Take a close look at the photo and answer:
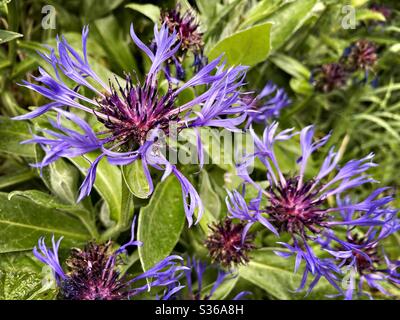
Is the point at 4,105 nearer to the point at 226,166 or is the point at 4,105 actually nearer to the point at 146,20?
the point at 146,20

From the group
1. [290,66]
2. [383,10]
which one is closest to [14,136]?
[290,66]

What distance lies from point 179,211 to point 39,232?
0.28m

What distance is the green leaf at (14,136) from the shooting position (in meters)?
1.07

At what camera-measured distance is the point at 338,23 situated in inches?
58.2

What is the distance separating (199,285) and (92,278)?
10.7 inches

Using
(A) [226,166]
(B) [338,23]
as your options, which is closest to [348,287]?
(A) [226,166]

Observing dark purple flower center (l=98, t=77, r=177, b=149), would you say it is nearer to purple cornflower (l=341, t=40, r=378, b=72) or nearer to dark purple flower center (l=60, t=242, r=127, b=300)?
dark purple flower center (l=60, t=242, r=127, b=300)

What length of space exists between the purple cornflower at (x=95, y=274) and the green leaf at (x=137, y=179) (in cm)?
16

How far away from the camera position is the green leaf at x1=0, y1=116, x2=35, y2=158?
1.07 meters

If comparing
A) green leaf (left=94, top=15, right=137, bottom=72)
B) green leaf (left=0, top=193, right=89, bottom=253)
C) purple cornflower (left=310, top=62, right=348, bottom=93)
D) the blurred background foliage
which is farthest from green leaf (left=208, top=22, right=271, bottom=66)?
green leaf (left=0, top=193, right=89, bottom=253)

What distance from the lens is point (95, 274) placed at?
2.96ft

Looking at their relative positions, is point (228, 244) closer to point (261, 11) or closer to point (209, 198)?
point (209, 198)

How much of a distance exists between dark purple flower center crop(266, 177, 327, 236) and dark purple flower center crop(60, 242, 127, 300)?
0.31 metres
